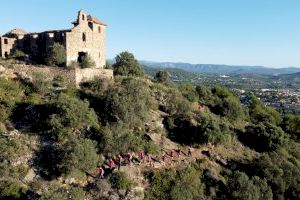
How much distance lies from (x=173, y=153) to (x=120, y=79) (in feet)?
49.7

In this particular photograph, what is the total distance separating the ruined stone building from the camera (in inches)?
2331

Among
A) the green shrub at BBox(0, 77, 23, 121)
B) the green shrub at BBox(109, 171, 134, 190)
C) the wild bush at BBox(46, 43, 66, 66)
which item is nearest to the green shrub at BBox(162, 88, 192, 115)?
the wild bush at BBox(46, 43, 66, 66)

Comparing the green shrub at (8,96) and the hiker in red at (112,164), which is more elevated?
the green shrub at (8,96)

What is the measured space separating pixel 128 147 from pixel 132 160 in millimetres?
1588

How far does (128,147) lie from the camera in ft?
149

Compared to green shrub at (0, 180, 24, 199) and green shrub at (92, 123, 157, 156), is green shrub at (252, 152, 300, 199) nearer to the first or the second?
green shrub at (92, 123, 157, 156)

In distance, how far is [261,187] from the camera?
4509 cm

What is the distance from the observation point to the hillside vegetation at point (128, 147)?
40.6 meters

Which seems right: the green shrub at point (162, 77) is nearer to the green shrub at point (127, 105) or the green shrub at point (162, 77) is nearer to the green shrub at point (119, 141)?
the green shrub at point (127, 105)

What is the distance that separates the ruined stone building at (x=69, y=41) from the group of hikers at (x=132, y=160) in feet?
63.0

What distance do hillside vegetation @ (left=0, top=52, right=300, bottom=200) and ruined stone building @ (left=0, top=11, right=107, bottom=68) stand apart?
6.36 meters

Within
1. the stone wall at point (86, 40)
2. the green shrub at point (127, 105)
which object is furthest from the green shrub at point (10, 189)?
the stone wall at point (86, 40)

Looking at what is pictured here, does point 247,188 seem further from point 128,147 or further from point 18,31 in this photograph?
point 18,31

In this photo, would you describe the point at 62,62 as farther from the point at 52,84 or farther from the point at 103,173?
the point at 103,173
